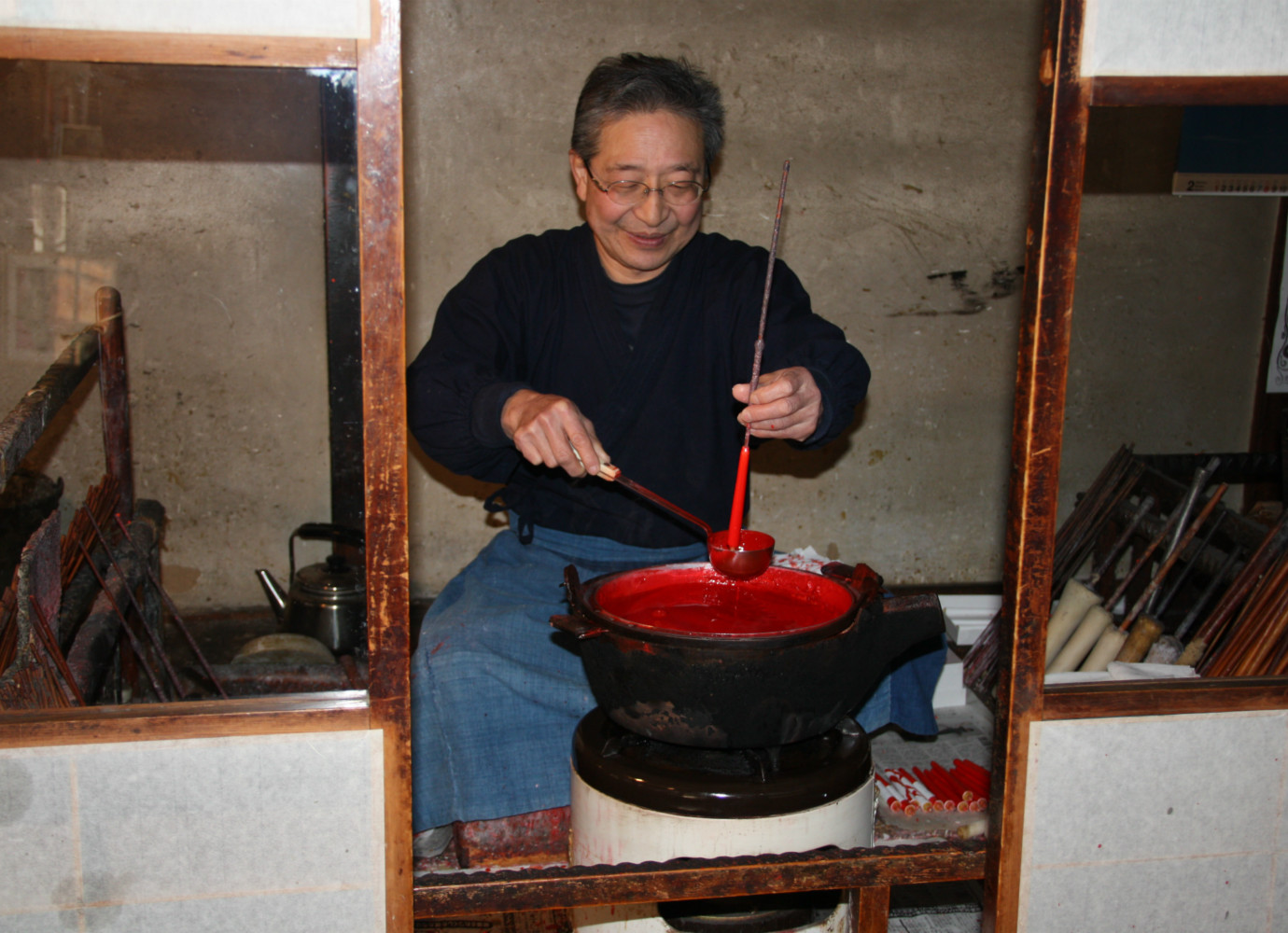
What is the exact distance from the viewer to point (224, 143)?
320 cm

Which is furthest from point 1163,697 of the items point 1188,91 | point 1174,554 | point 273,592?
point 273,592

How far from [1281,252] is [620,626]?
384 cm

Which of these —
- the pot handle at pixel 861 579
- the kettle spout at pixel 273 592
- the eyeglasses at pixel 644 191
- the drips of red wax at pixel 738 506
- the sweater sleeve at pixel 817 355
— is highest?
the eyeglasses at pixel 644 191

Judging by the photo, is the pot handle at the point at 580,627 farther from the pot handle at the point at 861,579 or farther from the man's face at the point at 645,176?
the man's face at the point at 645,176

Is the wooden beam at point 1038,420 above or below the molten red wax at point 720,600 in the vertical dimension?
above

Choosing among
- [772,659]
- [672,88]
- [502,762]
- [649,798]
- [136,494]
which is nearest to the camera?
[772,659]

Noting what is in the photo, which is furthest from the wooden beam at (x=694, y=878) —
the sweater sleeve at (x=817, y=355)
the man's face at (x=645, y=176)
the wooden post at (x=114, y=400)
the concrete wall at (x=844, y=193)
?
the concrete wall at (x=844, y=193)

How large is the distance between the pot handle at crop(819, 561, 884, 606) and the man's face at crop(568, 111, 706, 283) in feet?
2.86

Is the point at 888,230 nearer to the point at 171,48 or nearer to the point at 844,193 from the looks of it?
the point at 844,193

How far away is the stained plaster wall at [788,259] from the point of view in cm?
359

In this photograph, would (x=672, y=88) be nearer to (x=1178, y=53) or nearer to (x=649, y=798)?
(x=1178, y=53)

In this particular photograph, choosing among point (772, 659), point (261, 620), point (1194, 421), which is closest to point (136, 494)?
point (261, 620)

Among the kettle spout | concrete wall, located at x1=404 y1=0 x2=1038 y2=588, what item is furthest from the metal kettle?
concrete wall, located at x1=404 y1=0 x2=1038 y2=588

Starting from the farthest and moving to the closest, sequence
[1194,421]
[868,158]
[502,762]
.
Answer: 1. [1194,421]
2. [868,158]
3. [502,762]
